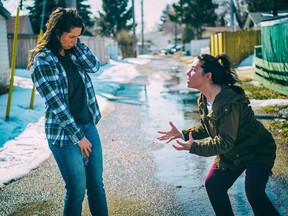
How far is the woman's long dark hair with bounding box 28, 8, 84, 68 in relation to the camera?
3.00 metres

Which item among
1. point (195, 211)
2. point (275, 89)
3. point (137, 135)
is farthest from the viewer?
point (275, 89)

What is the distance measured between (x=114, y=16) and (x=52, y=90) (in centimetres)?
6624

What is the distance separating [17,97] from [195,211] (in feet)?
32.4

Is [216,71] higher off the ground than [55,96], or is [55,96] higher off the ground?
[216,71]

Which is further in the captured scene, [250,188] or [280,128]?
[280,128]

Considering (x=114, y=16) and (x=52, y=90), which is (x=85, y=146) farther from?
(x=114, y=16)

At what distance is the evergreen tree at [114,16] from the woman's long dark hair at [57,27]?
212 ft

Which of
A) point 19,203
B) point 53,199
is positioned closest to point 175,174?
point 53,199

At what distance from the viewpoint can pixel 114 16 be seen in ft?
220

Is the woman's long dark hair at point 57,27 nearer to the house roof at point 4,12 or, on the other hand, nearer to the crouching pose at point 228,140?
the crouching pose at point 228,140

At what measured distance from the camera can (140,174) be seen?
5.38m

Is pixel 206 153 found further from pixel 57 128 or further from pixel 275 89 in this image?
pixel 275 89

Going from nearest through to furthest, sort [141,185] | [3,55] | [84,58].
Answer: [84,58]
[141,185]
[3,55]

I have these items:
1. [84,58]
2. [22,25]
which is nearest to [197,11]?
[22,25]
